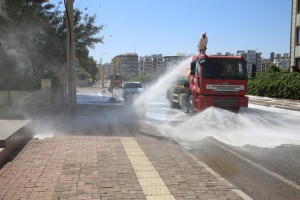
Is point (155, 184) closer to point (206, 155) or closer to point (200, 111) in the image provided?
point (206, 155)

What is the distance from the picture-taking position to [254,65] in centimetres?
1650

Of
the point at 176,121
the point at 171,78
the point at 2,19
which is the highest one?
the point at 2,19

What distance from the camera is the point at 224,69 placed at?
1562cm

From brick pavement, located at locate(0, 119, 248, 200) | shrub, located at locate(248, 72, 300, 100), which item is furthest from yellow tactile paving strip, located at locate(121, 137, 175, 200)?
shrub, located at locate(248, 72, 300, 100)

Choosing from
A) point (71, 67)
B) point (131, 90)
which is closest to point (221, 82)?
point (71, 67)

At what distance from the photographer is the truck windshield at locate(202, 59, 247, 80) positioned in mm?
15547

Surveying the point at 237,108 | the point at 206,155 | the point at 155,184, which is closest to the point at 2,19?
the point at 237,108

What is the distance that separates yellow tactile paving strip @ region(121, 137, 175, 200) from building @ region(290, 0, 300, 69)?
122 feet

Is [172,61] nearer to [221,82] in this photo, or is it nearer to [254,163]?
[221,82]

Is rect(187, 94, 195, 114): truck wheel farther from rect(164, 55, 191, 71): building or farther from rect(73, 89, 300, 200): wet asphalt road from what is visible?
rect(73, 89, 300, 200): wet asphalt road

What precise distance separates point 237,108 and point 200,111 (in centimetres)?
158

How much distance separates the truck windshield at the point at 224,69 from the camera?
15.5 meters

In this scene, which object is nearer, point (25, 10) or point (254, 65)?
point (254, 65)

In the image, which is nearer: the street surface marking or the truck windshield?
the street surface marking
